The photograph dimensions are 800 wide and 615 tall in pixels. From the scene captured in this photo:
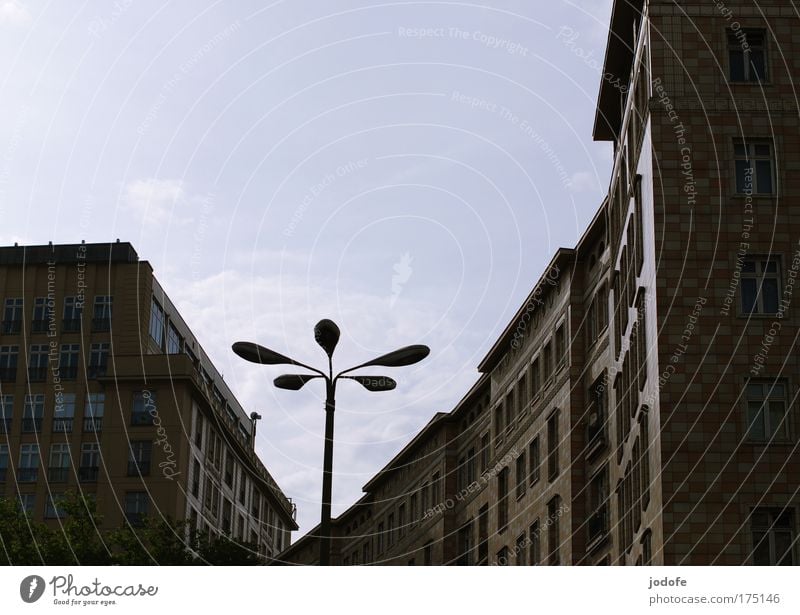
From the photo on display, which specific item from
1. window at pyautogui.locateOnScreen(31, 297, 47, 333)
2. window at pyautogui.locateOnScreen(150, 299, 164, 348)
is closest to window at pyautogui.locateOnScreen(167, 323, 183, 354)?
window at pyautogui.locateOnScreen(150, 299, 164, 348)

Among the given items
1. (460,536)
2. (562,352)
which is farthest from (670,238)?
(460,536)

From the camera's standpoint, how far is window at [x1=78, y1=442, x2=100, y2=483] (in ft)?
323

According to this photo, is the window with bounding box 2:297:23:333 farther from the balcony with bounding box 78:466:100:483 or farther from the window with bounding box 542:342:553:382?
the window with bounding box 542:342:553:382

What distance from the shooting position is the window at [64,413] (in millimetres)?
101375

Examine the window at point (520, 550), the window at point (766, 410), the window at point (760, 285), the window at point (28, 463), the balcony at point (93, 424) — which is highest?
the balcony at point (93, 424)

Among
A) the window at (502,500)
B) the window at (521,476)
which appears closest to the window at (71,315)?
the window at (502,500)

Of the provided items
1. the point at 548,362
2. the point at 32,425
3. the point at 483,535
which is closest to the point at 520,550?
the point at 548,362

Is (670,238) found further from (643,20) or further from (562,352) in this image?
(562,352)

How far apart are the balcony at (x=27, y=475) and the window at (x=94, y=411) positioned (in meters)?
4.27

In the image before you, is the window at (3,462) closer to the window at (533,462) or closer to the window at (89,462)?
the window at (89,462)

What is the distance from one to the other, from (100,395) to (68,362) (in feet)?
11.7

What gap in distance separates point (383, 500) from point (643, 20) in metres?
55.2

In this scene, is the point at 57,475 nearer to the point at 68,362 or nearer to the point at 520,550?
the point at 68,362

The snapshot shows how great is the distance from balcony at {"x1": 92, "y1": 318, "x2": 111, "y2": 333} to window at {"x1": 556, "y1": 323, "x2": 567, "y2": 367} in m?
45.5
